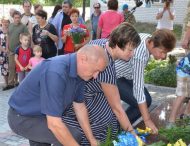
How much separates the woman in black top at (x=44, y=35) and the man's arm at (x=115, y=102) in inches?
147

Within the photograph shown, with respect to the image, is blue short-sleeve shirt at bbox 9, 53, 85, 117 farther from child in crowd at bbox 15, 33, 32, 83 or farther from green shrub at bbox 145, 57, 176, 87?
green shrub at bbox 145, 57, 176, 87

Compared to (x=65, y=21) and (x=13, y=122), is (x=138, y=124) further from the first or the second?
(x=65, y=21)

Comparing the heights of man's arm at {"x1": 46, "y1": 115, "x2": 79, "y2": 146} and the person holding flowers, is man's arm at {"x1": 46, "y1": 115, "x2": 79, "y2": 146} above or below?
below

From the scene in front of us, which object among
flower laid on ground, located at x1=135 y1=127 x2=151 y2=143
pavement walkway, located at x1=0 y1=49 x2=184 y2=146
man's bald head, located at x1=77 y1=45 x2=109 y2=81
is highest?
man's bald head, located at x1=77 y1=45 x2=109 y2=81

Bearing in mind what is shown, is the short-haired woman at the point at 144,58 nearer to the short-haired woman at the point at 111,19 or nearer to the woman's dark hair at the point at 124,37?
the woman's dark hair at the point at 124,37

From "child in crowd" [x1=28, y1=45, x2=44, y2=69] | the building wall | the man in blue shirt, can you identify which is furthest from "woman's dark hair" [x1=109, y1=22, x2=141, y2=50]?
the building wall

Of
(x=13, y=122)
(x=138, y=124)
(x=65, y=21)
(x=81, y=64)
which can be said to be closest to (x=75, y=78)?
(x=81, y=64)

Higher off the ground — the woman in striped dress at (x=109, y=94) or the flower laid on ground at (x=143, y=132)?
the woman in striped dress at (x=109, y=94)

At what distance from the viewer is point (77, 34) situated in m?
7.05

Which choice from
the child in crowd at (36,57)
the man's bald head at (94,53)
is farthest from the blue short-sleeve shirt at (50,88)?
the child in crowd at (36,57)

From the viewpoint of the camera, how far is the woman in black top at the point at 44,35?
6883 millimetres

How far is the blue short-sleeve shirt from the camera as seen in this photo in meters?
2.57

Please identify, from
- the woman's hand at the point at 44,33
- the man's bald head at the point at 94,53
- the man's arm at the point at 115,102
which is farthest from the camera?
the woman's hand at the point at 44,33

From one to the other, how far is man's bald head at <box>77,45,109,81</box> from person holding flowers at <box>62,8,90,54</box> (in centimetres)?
452
